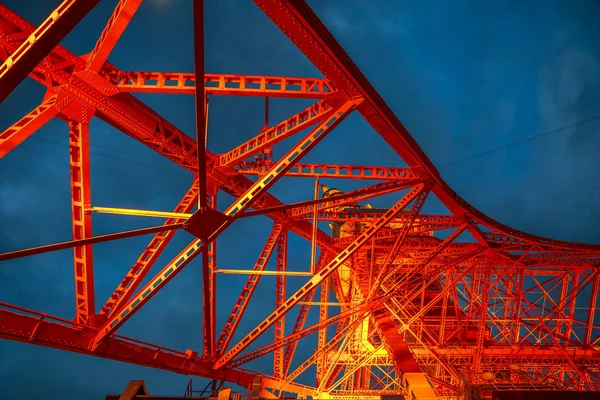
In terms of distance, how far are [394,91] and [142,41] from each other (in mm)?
80145

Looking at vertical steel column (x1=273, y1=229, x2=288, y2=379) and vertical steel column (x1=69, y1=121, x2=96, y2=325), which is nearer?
vertical steel column (x1=69, y1=121, x2=96, y2=325)

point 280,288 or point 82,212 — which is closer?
point 82,212

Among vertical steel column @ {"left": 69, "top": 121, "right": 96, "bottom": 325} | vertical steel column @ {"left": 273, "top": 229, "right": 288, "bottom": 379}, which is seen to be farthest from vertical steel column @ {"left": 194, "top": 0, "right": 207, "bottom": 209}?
vertical steel column @ {"left": 273, "top": 229, "right": 288, "bottom": 379}

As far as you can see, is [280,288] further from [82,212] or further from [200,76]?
[200,76]

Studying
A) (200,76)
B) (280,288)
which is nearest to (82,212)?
(200,76)

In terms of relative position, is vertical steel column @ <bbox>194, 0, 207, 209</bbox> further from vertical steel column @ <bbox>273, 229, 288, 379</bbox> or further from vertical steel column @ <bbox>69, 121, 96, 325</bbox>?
vertical steel column @ <bbox>273, 229, 288, 379</bbox>

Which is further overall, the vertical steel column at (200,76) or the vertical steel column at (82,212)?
the vertical steel column at (82,212)

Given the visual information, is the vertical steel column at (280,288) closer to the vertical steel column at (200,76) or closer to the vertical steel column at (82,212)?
the vertical steel column at (82,212)

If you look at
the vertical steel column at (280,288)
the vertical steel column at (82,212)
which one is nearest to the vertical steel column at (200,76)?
the vertical steel column at (82,212)

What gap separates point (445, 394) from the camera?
19.2 m

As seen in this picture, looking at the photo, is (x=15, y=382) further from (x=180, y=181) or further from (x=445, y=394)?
(x=445, y=394)

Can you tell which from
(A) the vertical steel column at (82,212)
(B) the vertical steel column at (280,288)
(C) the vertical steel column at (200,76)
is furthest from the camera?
(B) the vertical steel column at (280,288)

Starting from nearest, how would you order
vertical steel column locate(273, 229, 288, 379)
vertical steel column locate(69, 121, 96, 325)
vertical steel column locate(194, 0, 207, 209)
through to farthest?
vertical steel column locate(194, 0, 207, 209) < vertical steel column locate(69, 121, 96, 325) < vertical steel column locate(273, 229, 288, 379)

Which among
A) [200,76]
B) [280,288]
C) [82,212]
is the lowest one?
[82,212]
